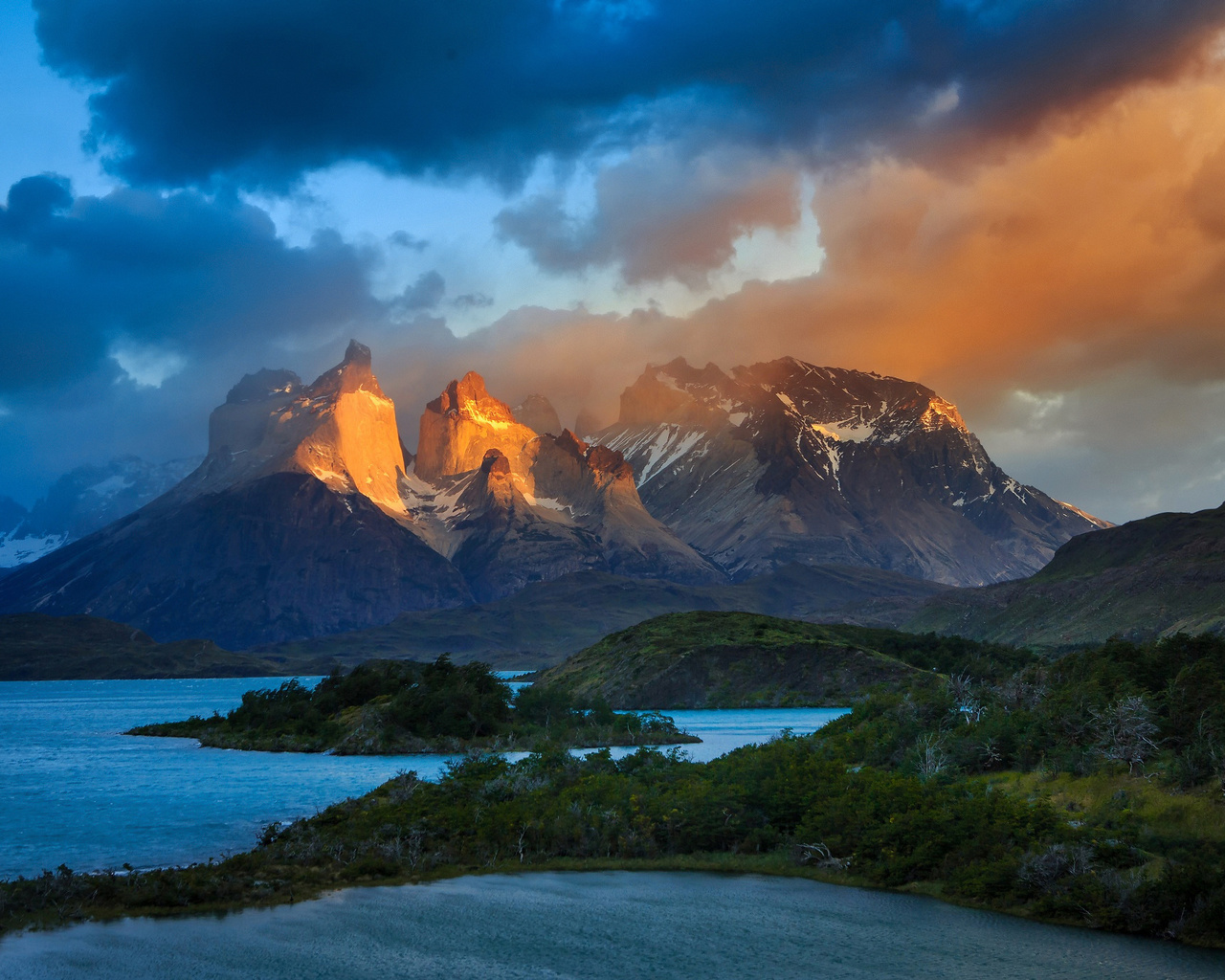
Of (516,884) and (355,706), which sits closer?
(516,884)

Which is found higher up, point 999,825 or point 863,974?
point 999,825

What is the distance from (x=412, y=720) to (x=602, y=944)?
89499mm

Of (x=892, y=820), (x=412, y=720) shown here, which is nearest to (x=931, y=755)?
(x=892, y=820)

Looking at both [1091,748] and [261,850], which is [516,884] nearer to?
[261,850]

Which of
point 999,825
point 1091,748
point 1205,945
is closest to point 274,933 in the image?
point 999,825

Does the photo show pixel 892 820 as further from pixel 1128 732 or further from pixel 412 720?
pixel 412 720

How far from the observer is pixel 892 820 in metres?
51.4

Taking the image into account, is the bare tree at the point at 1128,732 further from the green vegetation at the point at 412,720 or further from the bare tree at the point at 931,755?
the green vegetation at the point at 412,720

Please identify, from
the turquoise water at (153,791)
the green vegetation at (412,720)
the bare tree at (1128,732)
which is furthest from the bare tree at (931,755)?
the green vegetation at (412,720)

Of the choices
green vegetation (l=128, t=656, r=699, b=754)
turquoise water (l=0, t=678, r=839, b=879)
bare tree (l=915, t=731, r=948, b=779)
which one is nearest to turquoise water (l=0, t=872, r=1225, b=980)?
bare tree (l=915, t=731, r=948, b=779)

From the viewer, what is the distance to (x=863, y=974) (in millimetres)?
36250

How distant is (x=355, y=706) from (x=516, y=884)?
93983mm

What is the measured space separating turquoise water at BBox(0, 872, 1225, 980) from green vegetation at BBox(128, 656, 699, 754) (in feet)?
228

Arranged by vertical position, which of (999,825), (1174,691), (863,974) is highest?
(1174,691)
